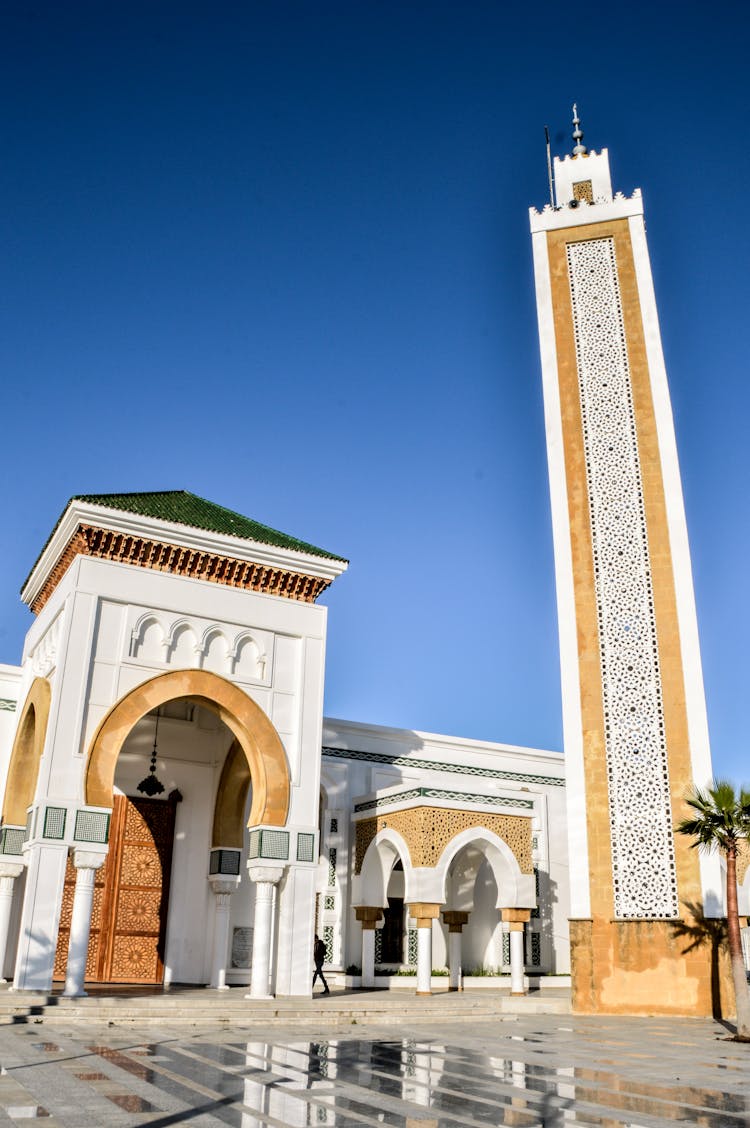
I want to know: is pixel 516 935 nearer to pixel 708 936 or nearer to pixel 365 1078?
pixel 708 936

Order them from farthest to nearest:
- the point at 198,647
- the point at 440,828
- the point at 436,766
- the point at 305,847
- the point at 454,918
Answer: the point at 436,766 < the point at 454,918 < the point at 440,828 < the point at 198,647 < the point at 305,847

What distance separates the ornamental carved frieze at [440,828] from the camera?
471 inches

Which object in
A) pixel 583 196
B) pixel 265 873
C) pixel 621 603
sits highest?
pixel 583 196

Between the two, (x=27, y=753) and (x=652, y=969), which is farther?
(x=27, y=753)

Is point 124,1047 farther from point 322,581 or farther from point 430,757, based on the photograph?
point 430,757

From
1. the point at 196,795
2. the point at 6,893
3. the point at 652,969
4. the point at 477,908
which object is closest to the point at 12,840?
the point at 6,893

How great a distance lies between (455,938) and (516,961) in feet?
5.45

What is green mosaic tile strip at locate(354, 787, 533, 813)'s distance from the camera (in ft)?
40.5

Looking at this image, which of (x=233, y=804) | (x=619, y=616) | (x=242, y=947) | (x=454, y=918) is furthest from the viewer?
(x=454, y=918)

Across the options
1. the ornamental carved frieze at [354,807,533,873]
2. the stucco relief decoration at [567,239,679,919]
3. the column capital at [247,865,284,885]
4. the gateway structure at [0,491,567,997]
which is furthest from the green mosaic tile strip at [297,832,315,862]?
the stucco relief decoration at [567,239,679,919]

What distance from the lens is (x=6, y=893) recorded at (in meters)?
10.5

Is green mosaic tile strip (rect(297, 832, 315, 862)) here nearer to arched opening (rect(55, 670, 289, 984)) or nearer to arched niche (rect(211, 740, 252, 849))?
arched opening (rect(55, 670, 289, 984))

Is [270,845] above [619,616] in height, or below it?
below

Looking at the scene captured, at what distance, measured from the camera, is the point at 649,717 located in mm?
10820
